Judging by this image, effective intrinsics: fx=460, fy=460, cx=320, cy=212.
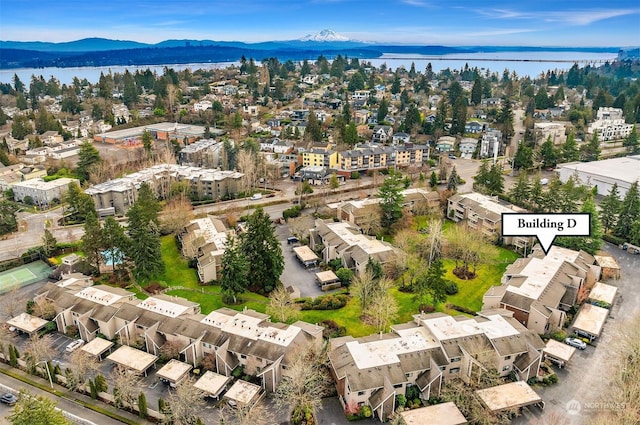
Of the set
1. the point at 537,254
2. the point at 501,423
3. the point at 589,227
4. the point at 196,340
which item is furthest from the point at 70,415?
the point at 589,227

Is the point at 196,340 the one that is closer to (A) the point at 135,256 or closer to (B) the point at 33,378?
(B) the point at 33,378

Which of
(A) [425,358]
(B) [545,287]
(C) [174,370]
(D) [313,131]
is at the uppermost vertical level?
(D) [313,131]

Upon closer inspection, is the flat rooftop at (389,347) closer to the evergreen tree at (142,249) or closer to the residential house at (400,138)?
the evergreen tree at (142,249)

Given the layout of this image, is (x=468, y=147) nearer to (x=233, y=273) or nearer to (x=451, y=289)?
(x=451, y=289)

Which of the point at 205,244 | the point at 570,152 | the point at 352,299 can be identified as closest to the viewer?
the point at 352,299

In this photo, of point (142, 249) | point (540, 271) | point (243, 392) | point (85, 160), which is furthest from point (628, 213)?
point (85, 160)
